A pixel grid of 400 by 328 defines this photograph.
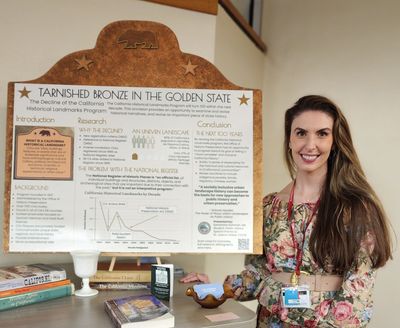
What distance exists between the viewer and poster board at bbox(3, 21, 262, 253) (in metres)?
1.43

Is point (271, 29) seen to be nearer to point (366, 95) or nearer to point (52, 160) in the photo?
point (366, 95)

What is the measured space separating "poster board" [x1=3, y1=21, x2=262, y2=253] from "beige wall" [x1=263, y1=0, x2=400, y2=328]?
100 centimetres

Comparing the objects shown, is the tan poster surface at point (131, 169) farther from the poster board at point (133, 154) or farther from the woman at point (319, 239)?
the woman at point (319, 239)

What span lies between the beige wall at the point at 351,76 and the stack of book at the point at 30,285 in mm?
1619

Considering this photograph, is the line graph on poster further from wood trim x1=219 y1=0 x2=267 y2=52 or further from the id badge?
wood trim x1=219 y1=0 x2=267 y2=52

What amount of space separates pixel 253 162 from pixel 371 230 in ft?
1.49

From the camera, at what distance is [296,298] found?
4.37 feet

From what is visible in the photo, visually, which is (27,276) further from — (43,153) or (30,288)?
(43,153)

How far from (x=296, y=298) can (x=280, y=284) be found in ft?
0.33

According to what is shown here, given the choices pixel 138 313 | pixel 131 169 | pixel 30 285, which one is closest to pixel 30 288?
pixel 30 285

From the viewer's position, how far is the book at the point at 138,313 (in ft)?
3.61

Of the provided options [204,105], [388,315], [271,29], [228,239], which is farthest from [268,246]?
[271,29]

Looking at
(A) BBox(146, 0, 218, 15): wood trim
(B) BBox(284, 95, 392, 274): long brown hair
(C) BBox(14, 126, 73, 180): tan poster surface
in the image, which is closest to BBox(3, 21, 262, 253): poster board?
(C) BBox(14, 126, 73, 180): tan poster surface

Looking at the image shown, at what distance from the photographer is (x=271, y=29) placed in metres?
2.75
